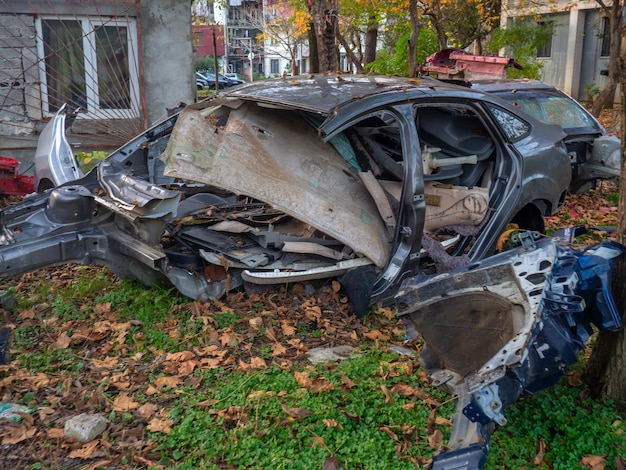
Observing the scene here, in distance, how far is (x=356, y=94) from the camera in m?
4.75

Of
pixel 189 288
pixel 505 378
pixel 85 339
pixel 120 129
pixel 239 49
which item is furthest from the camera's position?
pixel 239 49

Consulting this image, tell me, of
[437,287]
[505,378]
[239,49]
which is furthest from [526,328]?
[239,49]

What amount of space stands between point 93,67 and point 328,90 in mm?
7053

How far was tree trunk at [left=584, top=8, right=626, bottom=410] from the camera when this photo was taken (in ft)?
11.6

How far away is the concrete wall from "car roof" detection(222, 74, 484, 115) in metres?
5.99

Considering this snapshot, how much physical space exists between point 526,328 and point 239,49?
62.1 meters

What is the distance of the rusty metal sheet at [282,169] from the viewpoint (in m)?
4.71

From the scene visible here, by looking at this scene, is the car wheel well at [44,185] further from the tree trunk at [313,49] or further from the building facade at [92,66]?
the tree trunk at [313,49]

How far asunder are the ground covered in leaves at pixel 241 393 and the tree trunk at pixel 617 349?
99 millimetres

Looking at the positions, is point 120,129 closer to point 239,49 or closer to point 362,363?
point 362,363

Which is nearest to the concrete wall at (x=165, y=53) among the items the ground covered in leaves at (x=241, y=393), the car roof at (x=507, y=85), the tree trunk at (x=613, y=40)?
the car roof at (x=507, y=85)

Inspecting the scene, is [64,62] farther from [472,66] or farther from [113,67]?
[472,66]

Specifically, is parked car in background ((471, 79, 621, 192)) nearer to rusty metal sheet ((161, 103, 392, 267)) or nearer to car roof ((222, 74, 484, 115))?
car roof ((222, 74, 484, 115))

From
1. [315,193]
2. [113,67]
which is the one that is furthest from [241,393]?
[113,67]
